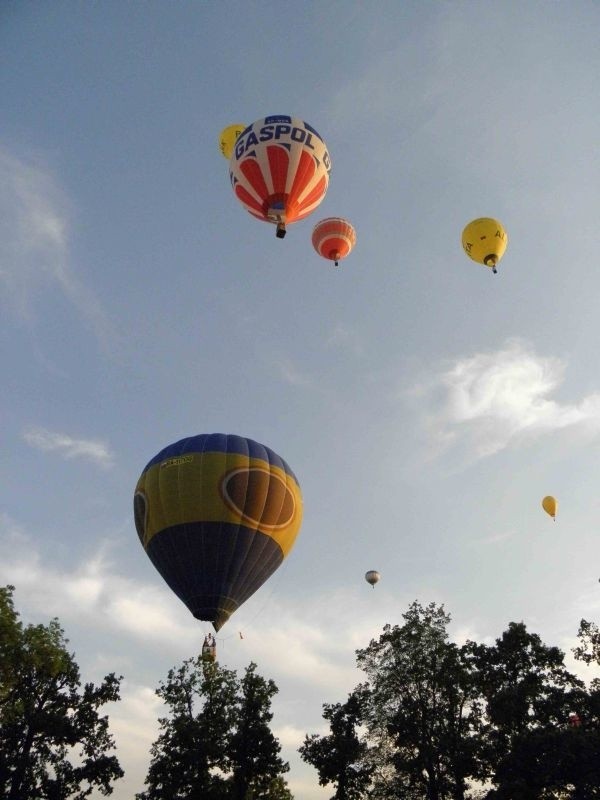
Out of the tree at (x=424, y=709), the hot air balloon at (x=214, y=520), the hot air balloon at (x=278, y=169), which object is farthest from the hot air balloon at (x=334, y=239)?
the tree at (x=424, y=709)

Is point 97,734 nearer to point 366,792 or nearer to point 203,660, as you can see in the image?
point 203,660

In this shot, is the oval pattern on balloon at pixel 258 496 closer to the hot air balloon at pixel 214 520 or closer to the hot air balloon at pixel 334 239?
the hot air balloon at pixel 214 520

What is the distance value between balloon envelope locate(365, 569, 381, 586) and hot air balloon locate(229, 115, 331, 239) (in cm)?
2730

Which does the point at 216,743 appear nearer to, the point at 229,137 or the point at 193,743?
the point at 193,743

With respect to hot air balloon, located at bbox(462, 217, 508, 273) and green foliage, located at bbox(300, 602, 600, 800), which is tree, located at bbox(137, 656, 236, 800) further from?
hot air balloon, located at bbox(462, 217, 508, 273)

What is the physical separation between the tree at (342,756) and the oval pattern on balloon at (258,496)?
1150 cm

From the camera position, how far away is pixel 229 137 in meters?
34.2

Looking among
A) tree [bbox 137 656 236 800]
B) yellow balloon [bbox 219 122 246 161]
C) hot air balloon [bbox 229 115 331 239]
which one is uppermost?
yellow balloon [bbox 219 122 246 161]

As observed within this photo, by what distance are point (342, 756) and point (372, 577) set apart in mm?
14164

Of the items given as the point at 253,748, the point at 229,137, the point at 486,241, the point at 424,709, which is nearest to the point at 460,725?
the point at 424,709

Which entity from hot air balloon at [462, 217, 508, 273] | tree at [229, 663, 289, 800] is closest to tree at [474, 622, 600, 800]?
tree at [229, 663, 289, 800]

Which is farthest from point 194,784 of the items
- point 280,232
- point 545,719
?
point 280,232

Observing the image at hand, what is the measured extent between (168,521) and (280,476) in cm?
640

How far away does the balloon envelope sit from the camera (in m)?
43.2
